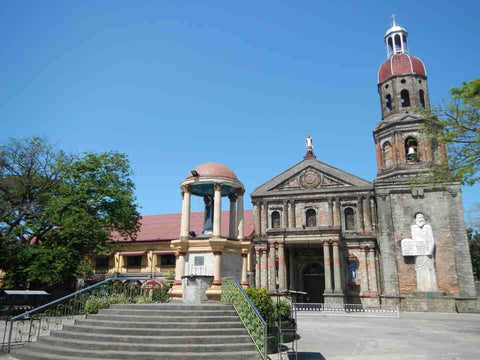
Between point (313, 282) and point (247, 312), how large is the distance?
2761 centimetres

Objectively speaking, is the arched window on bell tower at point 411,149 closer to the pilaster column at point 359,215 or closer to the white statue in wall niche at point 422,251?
the white statue in wall niche at point 422,251

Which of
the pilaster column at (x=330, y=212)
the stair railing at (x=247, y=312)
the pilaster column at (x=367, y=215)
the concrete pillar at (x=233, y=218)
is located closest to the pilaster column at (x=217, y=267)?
the stair railing at (x=247, y=312)

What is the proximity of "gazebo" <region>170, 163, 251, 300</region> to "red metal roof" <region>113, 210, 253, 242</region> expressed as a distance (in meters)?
21.3

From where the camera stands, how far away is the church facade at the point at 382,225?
30062 mm

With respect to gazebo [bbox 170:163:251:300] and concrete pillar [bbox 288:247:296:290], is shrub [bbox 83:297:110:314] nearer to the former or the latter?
gazebo [bbox 170:163:251:300]

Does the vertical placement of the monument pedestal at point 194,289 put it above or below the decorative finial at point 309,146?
below

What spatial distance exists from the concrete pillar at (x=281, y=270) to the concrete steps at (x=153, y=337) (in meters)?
21.6

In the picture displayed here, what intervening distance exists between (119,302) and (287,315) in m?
6.15

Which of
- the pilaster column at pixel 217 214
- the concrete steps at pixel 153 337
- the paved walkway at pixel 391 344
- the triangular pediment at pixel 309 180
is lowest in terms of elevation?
the paved walkway at pixel 391 344

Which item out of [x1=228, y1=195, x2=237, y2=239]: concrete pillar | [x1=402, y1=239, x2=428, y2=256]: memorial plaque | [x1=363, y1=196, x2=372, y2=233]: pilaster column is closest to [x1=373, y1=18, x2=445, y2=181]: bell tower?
[x1=363, y1=196, x2=372, y2=233]: pilaster column

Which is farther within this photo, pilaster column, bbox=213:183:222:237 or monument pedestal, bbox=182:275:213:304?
pilaster column, bbox=213:183:222:237

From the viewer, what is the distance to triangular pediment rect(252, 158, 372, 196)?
3656 centimetres

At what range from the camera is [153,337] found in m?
8.70

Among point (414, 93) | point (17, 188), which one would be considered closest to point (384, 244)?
point (414, 93)
